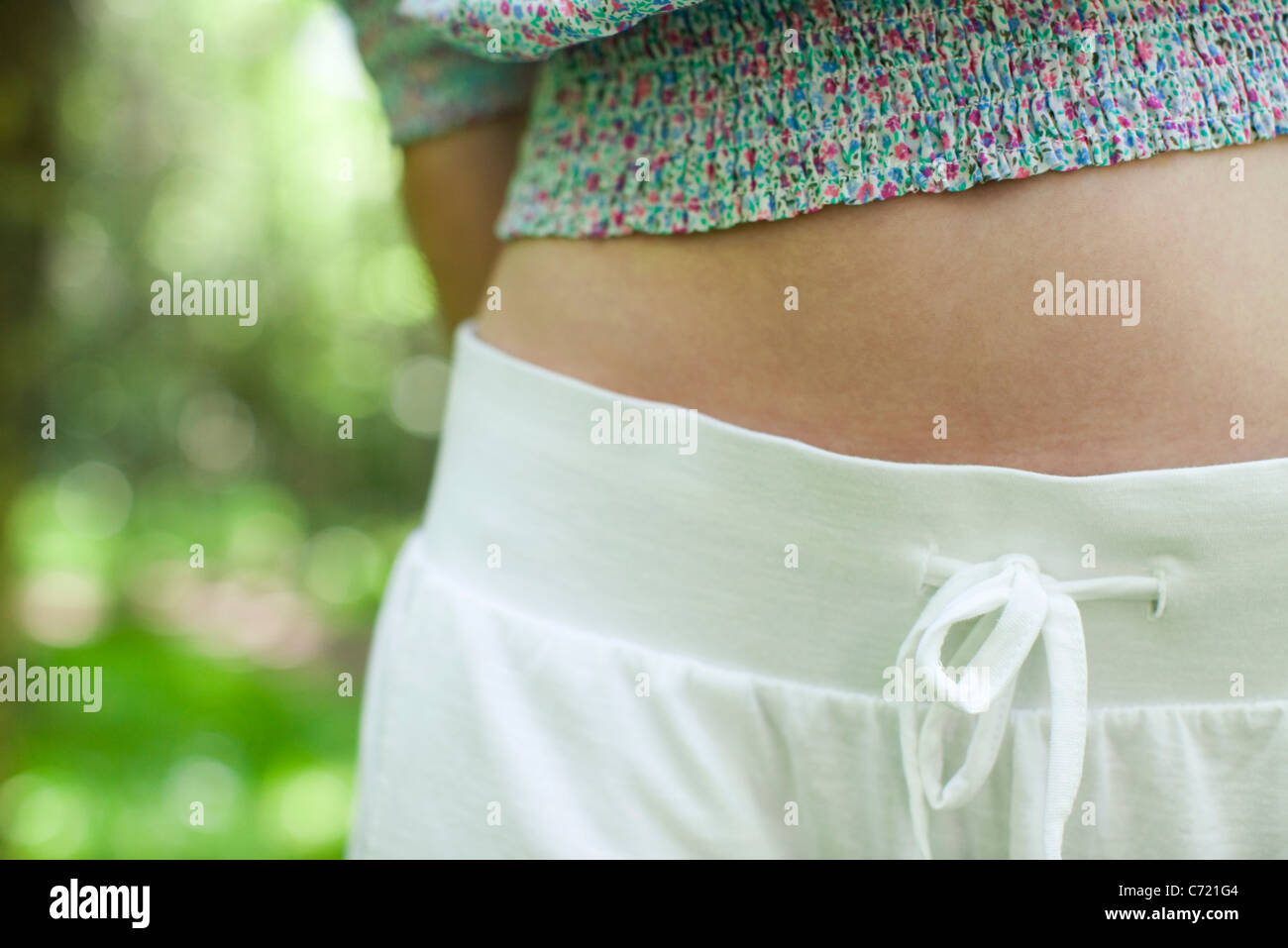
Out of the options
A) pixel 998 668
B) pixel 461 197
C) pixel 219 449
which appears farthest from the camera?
pixel 219 449

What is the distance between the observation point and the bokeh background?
3.44m

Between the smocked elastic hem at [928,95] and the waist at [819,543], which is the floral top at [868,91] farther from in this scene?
the waist at [819,543]

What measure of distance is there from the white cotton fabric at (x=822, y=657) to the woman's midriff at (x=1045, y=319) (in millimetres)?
36

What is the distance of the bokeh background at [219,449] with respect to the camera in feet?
11.3

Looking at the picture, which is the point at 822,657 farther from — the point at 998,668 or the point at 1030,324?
the point at 1030,324

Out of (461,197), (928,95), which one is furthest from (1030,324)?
(461,197)

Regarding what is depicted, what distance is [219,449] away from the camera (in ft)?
19.8

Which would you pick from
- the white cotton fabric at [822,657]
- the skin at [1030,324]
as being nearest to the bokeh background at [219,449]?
the white cotton fabric at [822,657]

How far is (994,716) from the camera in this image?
2.30ft

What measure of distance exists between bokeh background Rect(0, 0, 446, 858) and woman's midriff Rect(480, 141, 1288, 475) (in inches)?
110

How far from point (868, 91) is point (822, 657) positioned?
1.25ft
